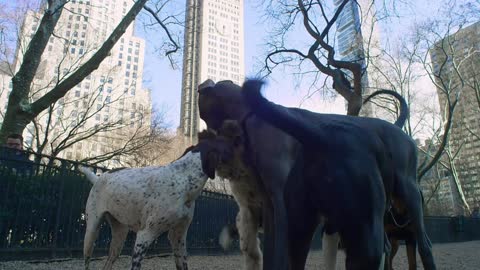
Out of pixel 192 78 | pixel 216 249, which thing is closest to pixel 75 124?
pixel 216 249

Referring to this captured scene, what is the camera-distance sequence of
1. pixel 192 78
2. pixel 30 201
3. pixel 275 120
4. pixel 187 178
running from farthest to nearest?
pixel 192 78
pixel 30 201
pixel 187 178
pixel 275 120

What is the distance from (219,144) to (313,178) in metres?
1.17

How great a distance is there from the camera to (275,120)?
1.39 metres

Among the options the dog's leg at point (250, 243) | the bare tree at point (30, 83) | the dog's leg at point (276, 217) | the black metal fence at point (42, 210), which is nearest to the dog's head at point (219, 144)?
the dog's leg at point (276, 217)

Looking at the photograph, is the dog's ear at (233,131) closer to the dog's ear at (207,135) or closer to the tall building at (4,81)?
the dog's ear at (207,135)

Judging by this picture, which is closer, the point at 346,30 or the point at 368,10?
the point at 368,10

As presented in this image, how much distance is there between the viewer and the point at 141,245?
3424mm

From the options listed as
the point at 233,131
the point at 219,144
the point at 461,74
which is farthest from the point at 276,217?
the point at 461,74

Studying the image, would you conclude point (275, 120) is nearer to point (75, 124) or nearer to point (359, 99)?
point (359, 99)

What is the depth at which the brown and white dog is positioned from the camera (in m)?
Result: 1.26

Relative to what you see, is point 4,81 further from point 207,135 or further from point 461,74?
point 461,74

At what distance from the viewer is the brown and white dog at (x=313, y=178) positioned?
126 centimetres

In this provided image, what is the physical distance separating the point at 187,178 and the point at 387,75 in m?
22.6

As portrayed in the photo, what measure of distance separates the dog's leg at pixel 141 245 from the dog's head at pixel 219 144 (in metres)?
0.99
